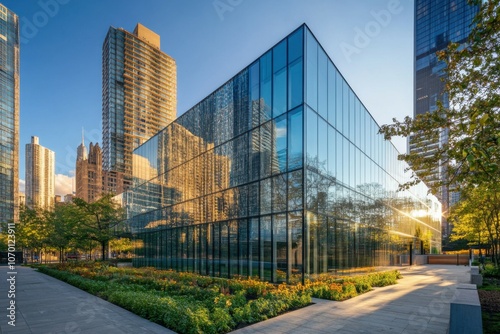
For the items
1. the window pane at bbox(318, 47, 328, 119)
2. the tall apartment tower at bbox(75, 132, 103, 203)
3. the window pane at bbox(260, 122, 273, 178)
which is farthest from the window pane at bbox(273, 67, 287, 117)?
the tall apartment tower at bbox(75, 132, 103, 203)

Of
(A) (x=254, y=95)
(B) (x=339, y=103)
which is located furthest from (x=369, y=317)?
(B) (x=339, y=103)

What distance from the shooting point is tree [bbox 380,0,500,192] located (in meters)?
7.28

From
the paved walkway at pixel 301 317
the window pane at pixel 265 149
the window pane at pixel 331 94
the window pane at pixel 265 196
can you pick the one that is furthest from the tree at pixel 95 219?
the window pane at pixel 331 94

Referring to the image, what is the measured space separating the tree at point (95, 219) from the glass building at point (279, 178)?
606 cm

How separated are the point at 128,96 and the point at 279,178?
5857 inches

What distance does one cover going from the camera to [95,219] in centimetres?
3578

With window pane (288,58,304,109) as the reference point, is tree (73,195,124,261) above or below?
below

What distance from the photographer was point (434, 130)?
35.2 feet

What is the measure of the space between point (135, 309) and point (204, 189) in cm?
1465

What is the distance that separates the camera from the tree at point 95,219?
107 ft

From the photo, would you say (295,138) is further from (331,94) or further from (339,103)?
(339,103)

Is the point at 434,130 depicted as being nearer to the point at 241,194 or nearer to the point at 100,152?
the point at 241,194

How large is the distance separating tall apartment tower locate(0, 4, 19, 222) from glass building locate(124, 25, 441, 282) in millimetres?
114963

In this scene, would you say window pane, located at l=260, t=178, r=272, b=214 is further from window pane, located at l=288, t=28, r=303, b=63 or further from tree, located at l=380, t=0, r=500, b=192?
tree, located at l=380, t=0, r=500, b=192
